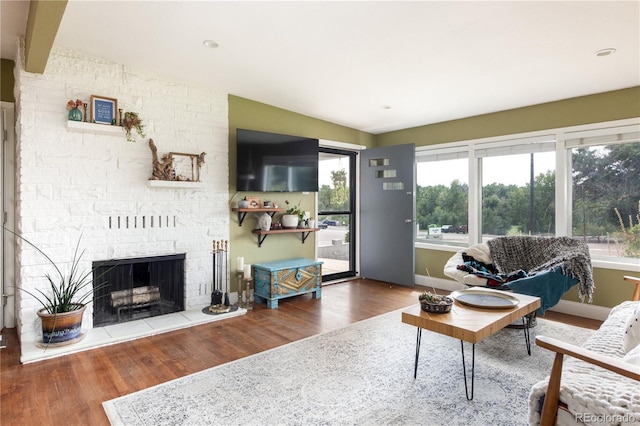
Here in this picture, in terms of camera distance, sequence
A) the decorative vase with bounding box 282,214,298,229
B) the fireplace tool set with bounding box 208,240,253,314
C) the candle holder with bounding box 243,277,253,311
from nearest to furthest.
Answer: the fireplace tool set with bounding box 208,240,253,314 → the candle holder with bounding box 243,277,253,311 → the decorative vase with bounding box 282,214,298,229

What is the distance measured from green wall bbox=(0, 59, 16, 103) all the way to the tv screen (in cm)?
205

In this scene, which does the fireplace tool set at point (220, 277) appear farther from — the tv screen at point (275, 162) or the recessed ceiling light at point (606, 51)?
the recessed ceiling light at point (606, 51)

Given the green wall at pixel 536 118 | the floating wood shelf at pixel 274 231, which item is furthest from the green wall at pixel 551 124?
the floating wood shelf at pixel 274 231

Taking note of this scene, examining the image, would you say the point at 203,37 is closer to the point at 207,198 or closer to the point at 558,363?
the point at 207,198

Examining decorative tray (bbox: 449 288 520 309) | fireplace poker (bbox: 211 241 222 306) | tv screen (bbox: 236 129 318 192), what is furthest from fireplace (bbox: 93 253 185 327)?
decorative tray (bbox: 449 288 520 309)

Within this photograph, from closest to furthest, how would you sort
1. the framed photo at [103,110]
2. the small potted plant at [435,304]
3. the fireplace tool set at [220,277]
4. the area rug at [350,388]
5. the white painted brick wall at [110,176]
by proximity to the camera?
1. the area rug at [350,388]
2. the small potted plant at [435,304]
3. the white painted brick wall at [110,176]
4. the framed photo at [103,110]
5. the fireplace tool set at [220,277]

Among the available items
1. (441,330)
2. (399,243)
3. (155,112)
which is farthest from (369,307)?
(155,112)

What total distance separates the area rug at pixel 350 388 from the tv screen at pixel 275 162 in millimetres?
1996

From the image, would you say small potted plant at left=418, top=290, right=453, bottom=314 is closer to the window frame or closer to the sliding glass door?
the window frame

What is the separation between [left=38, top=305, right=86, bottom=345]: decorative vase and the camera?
286 centimetres

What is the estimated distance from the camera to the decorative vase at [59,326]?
2857mm

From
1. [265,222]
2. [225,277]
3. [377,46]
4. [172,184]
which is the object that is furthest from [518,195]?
[172,184]

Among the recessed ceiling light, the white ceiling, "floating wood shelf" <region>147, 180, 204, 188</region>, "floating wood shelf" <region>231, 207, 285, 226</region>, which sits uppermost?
the white ceiling

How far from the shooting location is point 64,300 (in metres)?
2.96
